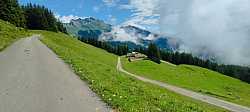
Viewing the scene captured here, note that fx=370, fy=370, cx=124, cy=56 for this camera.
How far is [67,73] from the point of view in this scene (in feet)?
92.8

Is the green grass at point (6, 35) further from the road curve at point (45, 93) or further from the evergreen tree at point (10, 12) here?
the evergreen tree at point (10, 12)

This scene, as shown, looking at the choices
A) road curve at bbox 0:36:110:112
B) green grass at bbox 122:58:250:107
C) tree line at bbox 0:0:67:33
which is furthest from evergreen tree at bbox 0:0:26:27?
road curve at bbox 0:36:110:112

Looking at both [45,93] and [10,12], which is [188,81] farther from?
[45,93]

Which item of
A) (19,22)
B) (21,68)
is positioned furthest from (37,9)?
(21,68)

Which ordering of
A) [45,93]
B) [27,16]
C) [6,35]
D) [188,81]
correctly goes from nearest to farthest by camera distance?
[45,93] < [6,35] < [188,81] < [27,16]

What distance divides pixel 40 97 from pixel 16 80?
6.40 metres

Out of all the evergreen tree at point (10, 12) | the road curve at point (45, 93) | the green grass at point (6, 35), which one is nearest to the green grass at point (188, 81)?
the evergreen tree at point (10, 12)

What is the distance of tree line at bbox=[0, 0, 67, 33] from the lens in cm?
13341

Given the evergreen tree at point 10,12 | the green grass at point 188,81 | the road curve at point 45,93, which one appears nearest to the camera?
the road curve at point 45,93

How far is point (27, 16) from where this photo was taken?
173500 millimetres

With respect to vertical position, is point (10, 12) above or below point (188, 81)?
above

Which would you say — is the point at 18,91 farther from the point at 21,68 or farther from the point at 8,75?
the point at 21,68

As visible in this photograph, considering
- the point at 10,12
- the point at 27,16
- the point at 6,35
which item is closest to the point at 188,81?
the point at 10,12

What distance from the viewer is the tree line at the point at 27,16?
133 metres
